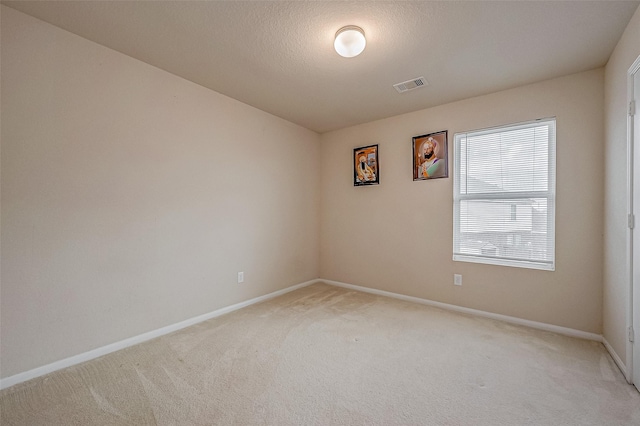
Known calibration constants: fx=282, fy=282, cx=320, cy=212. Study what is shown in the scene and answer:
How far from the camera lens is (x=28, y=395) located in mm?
1791

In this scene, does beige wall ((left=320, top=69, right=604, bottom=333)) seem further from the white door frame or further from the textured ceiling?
the white door frame

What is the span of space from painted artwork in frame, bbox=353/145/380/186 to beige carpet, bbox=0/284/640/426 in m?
2.04

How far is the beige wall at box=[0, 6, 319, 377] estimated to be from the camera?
1951 mm

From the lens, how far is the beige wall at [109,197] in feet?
6.40

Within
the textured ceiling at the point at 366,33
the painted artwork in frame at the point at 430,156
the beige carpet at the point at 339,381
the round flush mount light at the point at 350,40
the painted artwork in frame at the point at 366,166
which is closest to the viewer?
the beige carpet at the point at 339,381

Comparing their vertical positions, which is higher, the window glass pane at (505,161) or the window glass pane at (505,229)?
the window glass pane at (505,161)

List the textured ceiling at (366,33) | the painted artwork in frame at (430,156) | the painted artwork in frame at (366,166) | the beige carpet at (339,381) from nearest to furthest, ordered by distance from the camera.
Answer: the beige carpet at (339,381), the textured ceiling at (366,33), the painted artwork in frame at (430,156), the painted artwork in frame at (366,166)

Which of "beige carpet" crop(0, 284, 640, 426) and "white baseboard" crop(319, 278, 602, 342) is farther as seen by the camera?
"white baseboard" crop(319, 278, 602, 342)

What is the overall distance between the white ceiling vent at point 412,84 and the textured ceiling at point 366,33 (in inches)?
3.0

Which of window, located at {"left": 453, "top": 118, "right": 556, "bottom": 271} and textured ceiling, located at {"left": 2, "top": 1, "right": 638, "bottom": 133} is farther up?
textured ceiling, located at {"left": 2, "top": 1, "right": 638, "bottom": 133}

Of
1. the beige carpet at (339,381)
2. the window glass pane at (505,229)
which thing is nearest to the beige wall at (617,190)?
the beige carpet at (339,381)

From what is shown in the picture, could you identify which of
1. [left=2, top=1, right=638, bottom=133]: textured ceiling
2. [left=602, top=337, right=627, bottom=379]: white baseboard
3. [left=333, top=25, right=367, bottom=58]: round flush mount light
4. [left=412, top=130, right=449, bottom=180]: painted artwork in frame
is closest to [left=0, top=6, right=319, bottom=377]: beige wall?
[left=2, top=1, right=638, bottom=133]: textured ceiling

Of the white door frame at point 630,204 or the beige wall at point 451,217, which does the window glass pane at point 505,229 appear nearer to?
the beige wall at point 451,217

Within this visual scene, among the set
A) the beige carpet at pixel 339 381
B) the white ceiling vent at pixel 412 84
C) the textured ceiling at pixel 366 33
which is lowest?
the beige carpet at pixel 339 381
